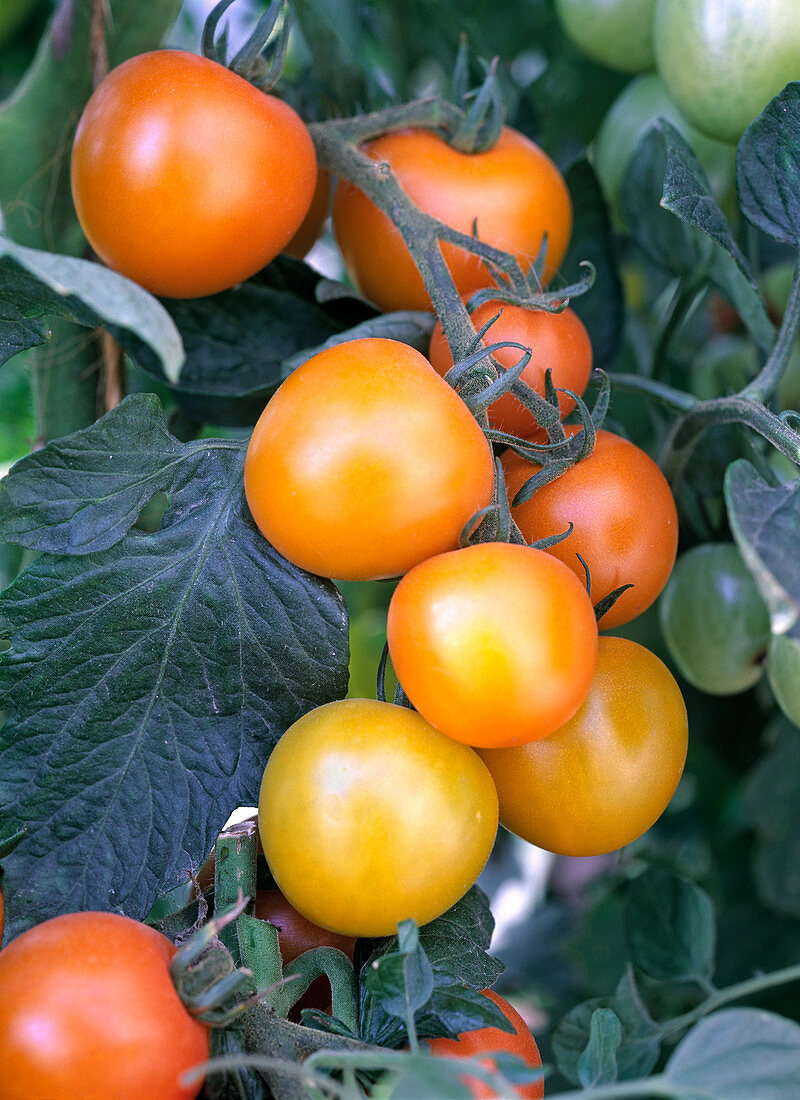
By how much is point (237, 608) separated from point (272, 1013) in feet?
0.52

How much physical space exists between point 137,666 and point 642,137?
17.8 inches

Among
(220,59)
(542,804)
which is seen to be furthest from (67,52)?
(542,804)

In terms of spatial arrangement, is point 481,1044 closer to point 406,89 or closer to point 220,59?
point 220,59

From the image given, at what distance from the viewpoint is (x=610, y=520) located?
39cm

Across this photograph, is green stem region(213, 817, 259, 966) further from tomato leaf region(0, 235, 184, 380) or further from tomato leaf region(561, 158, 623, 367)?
tomato leaf region(561, 158, 623, 367)

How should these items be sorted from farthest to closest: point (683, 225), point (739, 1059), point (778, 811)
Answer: point (778, 811) < point (683, 225) < point (739, 1059)

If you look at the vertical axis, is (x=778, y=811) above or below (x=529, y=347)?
below

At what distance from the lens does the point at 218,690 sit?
41cm

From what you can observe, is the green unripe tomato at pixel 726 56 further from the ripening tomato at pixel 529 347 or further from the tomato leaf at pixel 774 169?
the ripening tomato at pixel 529 347

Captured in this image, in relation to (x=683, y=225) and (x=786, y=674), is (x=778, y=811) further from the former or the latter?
(x=683, y=225)

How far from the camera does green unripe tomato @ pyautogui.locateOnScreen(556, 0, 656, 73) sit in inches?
24.5

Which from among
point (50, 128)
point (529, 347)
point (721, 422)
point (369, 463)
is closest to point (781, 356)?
point (721, 422)

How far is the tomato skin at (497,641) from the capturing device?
316mm

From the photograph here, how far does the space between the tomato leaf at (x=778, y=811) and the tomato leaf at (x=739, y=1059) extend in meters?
0.49
